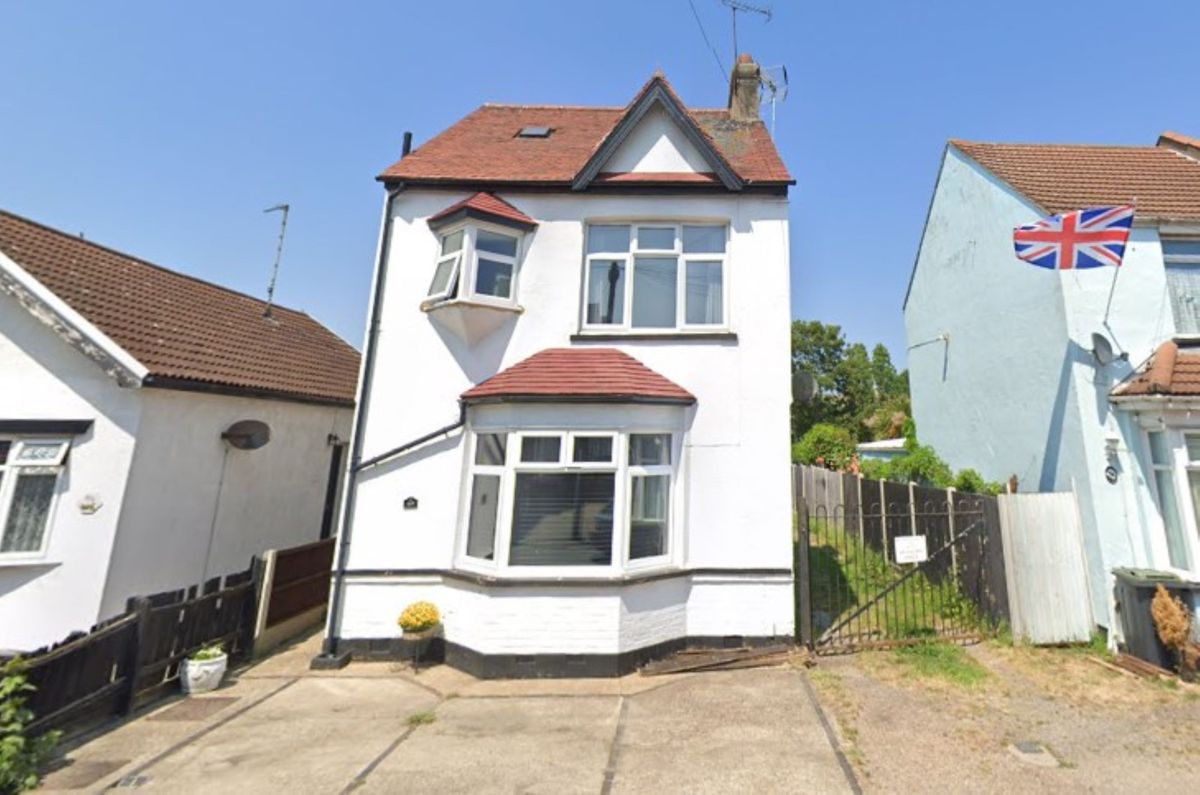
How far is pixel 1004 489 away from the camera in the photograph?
32.7 feet

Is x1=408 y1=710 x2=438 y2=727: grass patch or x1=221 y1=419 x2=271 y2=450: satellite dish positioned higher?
x1=221 y1=419 x2=271 y2=450: satellite dish

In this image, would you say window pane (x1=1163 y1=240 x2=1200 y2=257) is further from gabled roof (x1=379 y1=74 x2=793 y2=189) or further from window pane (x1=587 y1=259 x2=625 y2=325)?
window pane (x1=587 y1=259 x2=625 y2=325)

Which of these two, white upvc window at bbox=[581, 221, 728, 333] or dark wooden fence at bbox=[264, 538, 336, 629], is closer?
dark wooden fence at bbox=[264, 538, 336, 629]

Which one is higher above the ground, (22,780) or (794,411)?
(794,411)

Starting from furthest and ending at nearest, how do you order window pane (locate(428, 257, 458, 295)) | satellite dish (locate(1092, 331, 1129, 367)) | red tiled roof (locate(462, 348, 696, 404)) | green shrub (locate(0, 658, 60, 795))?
window pane (locate(428, 257, 458, 295)) < satellite dish (locate(1092, 331, 1129, 367)) < red tiled roof (locate(462, 348, 696, 404)) < green shrub (locate(0, 658, 60, 795))

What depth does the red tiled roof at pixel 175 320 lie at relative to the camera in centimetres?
865

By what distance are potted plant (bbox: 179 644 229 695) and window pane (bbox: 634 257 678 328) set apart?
812cm

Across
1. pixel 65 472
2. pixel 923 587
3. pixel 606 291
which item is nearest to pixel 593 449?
pixel 606 291

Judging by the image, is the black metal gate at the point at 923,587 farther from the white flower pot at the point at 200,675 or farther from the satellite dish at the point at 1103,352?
the white flower pot at the point at 200,675

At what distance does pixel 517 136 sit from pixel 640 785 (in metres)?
11.9

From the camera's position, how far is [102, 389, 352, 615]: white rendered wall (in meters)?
7.95

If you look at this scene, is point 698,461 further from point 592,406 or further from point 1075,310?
point 1075,310

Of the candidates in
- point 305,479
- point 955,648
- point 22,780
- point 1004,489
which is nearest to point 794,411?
point 1004,489

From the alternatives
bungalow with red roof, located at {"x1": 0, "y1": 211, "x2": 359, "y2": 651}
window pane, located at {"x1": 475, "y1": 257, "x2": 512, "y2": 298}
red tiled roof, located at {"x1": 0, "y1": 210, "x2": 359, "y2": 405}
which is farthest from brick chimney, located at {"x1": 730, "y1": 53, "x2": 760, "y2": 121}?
bungalow with red roof, located at {"x1": 0, "y1": 211, "x2": 359, "y2": 651}
